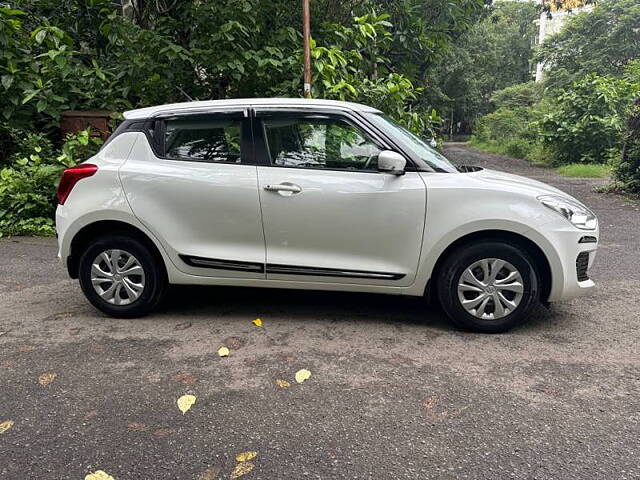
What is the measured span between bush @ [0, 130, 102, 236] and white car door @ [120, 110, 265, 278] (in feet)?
13.3

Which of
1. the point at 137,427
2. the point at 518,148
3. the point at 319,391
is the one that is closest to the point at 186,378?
the point at 137,427

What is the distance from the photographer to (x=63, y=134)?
8.50 meters

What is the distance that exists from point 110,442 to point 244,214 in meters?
1.92

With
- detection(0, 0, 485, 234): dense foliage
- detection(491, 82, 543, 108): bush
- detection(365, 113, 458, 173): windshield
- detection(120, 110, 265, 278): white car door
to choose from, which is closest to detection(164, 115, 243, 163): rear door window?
detection(120, 110, 265, 278): white car door

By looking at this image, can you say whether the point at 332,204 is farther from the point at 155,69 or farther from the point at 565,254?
the point at 155,69

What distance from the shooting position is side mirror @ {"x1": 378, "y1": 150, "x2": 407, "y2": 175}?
3.86 meters

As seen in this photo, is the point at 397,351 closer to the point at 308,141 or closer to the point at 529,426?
the point at 529,426

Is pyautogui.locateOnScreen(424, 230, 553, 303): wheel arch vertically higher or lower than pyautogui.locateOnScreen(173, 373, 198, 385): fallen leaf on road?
higher

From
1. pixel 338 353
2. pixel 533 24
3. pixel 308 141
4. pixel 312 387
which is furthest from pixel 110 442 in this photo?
pixel 533 24

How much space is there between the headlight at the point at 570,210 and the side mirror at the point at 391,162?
3.39 feet

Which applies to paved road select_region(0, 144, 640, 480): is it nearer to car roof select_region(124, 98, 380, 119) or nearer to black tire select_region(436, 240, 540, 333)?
black tire select_region(436, 240, 540, 333)

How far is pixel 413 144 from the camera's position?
14.0 ft

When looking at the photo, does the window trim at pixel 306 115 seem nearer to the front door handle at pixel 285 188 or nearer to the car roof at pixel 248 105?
the car roof at pixel 248 105

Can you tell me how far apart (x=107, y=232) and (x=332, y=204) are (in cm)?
184
